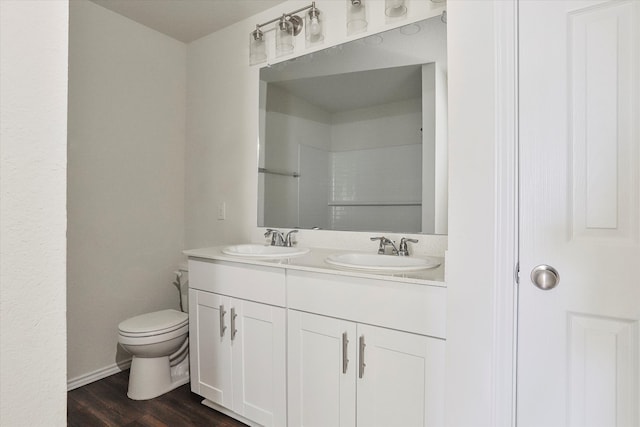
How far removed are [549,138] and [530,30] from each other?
0.34 meters

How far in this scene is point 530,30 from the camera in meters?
1.05

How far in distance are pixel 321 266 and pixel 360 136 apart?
0.85 metres

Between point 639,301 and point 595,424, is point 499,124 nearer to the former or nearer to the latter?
point 639,301

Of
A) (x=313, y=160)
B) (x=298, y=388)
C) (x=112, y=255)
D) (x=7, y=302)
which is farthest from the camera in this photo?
(x=112, y=255)

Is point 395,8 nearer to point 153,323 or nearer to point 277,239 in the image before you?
point 277,239

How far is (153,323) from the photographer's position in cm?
204

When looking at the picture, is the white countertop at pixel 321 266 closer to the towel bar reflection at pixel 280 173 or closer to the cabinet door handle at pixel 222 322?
the cabinet door handle at pixel 222 322

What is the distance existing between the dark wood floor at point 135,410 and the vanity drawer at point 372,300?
880 millimetres

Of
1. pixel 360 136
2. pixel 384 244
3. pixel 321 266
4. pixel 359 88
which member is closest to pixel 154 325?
pixel 321 266

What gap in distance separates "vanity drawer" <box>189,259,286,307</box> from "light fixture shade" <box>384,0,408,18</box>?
1.46 m

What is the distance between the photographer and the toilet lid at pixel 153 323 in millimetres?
1949

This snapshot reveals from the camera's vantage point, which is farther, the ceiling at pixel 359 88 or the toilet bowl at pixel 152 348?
the toilet bowl at pixel 152 348

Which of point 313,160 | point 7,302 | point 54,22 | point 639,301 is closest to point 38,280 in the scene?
point 7,302

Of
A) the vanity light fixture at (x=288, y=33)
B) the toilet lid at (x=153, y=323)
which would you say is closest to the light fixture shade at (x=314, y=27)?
the vanity light fixture at (x=288, y=33)
